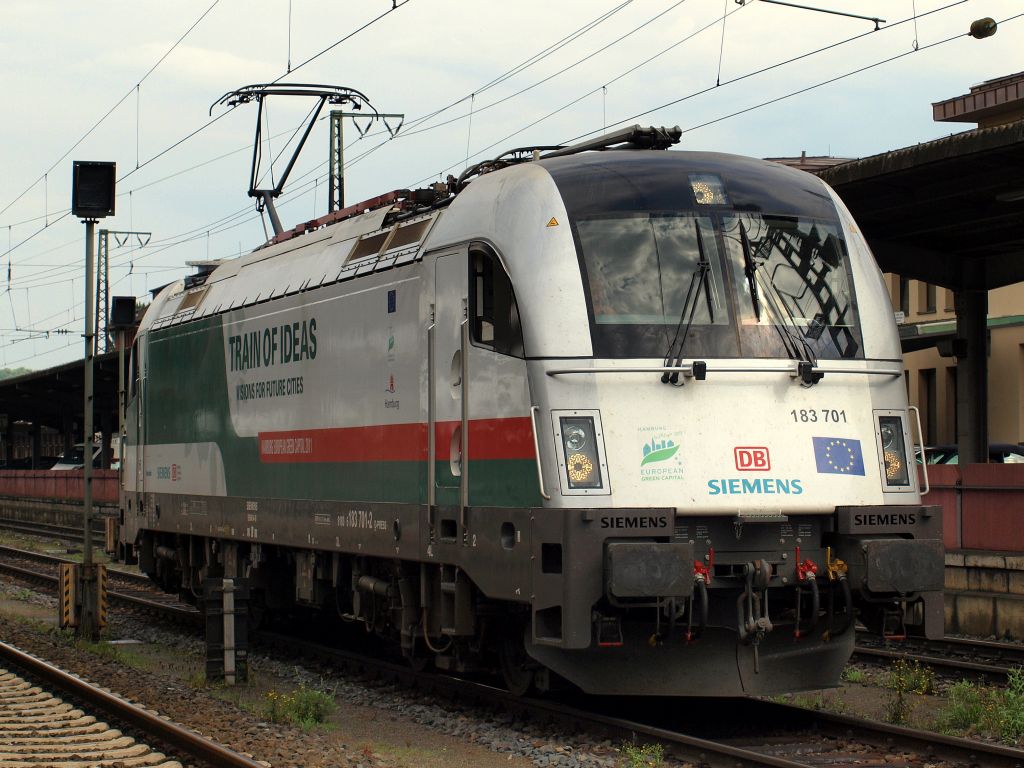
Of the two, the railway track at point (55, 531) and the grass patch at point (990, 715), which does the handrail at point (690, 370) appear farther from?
the railway track at point (55, 531)

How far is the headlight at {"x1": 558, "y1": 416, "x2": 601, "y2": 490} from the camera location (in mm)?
9266

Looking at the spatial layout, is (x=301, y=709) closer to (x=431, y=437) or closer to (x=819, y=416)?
(x=431, y=437)

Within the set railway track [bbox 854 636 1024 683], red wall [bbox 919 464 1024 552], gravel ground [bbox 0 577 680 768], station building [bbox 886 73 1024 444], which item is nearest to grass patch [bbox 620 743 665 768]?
gravel ground [bbox 0 577 680 768]

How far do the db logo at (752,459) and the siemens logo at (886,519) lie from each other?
681mm

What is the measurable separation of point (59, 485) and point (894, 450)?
143 feet

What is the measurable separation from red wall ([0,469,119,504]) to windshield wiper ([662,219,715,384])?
34.2 metres

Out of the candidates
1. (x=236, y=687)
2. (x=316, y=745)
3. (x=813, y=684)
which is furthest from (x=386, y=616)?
(x=813, y=684)

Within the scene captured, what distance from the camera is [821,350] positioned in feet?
32.4

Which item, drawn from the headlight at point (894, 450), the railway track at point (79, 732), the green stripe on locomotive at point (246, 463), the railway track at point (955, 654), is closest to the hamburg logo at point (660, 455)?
the green stripe on locomotive at point (246, 463)

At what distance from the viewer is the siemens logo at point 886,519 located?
9.55 metres

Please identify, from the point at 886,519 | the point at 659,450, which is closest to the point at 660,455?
the point at 659,450

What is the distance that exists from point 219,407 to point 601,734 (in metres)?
7.64

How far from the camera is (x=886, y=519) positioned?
379 inches

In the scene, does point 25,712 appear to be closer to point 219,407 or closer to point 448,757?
point 448,757
